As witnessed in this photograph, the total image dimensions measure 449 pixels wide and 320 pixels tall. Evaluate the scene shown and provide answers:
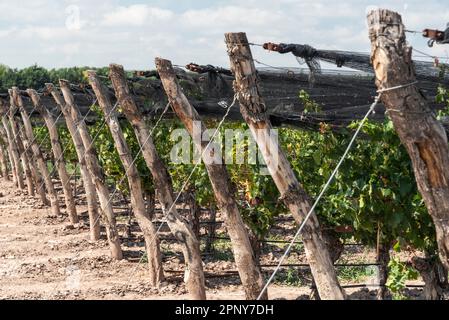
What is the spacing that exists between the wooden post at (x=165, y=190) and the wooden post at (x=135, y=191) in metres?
0.86

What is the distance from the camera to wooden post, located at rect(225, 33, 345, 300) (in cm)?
470

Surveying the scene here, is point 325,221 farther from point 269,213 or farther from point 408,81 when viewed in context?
point 408,81

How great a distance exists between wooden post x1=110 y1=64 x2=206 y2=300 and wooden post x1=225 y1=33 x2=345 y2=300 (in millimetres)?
2395

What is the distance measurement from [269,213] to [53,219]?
6948 millimetres

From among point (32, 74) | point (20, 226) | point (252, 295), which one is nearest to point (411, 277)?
point (252, 295)

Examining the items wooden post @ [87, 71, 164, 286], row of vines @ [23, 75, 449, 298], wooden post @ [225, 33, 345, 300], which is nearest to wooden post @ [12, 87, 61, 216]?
wooden post @ [87, 71, 164, 286]

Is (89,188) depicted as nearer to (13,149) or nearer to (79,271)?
(79,271)

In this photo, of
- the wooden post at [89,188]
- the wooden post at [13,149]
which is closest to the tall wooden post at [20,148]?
the wooden post at [13,149]

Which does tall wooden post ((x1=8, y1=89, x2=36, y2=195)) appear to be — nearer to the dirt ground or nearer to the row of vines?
the dirt ground

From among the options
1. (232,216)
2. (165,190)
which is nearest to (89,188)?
(165,190)

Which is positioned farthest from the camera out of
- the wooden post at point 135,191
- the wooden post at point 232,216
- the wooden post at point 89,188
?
the wooden post at point 89,188

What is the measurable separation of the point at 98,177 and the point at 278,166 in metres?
5.80

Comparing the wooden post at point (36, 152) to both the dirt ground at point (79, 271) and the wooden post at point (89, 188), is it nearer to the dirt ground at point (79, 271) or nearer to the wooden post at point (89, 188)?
the dirt ground at point (79, 271)

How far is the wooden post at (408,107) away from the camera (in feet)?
10.6
